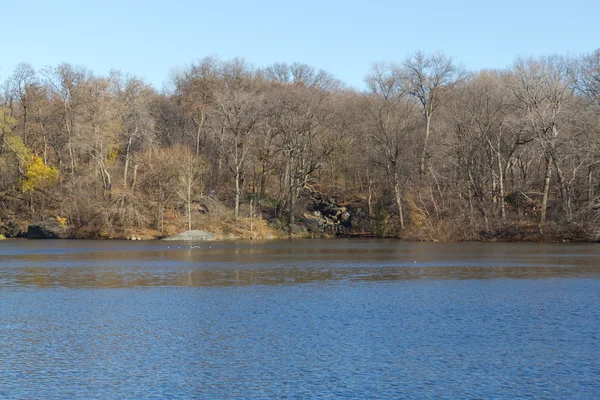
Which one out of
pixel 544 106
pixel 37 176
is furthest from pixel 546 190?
pixel 37 176

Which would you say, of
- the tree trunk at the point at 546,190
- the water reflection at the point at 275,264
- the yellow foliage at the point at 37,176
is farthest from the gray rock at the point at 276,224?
the tree trunk at the point at 546,190

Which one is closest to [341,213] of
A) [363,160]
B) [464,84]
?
[363,160]

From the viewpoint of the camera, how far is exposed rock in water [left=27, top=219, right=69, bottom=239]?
70062mm

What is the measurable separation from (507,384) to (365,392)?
3.09 meters

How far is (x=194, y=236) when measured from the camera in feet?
222

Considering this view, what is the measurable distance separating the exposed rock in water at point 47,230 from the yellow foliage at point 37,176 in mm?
5478

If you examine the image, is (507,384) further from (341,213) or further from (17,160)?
(17,160)

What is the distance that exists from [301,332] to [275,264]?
67.5 feet

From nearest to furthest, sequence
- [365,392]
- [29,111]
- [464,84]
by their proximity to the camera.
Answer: [365,392], [464,84], [29,111]

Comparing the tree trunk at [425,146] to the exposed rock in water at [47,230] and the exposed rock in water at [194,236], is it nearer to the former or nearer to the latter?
the exposed rock in water at [194,236]

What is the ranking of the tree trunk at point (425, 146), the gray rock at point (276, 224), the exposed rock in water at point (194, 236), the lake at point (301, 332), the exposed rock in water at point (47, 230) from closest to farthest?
the lake at point (301, 332) < the exposed rock in water at point (194, 236) < the exposed rock in water at point (47, 230) < the tree trunk at point (425, 146) < the gray rock at point (276, 224)

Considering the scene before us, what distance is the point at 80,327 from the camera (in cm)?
2042

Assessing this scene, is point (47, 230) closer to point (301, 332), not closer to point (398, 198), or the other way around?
point (398, 198)

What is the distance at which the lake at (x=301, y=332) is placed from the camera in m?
14.3
